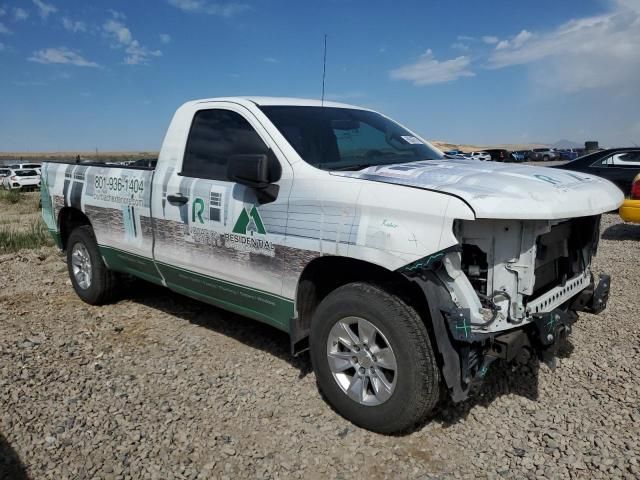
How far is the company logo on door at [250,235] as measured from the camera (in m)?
3.57

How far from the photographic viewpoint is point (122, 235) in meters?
4.89

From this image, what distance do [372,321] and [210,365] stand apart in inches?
67.8

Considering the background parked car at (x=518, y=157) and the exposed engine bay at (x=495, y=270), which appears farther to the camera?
the background parked car at (x=518, y=157)

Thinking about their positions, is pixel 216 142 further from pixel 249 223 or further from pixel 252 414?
pixel 252 414

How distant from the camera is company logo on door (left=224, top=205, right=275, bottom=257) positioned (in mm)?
3566

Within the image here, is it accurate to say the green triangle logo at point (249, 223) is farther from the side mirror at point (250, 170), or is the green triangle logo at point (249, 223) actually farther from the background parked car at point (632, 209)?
the background parked car at point (632, 209)

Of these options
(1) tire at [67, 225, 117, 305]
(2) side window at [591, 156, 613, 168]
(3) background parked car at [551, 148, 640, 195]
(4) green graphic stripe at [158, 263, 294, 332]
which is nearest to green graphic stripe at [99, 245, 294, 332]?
(4) green graphic stripe at [158, 263, 294, 332]

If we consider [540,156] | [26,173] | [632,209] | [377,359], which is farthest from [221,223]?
[540,156]

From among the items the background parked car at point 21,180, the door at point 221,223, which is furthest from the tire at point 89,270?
the background parked car at point 21,180

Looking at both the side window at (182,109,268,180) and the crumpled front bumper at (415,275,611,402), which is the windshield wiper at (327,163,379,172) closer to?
the side window at (182,109,268,180)

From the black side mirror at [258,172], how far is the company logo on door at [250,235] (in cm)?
16

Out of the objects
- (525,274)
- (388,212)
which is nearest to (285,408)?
(388,212)

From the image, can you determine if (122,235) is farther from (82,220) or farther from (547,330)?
(547,330)

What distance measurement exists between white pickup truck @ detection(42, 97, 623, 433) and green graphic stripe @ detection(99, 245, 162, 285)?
0.18 feet
